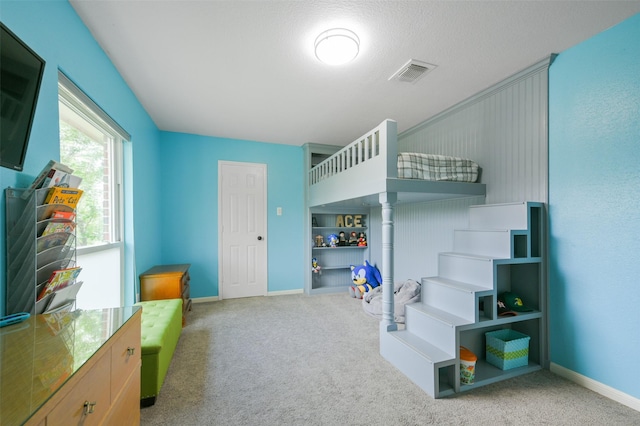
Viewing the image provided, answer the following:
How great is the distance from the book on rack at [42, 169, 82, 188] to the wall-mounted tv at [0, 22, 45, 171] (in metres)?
0.16

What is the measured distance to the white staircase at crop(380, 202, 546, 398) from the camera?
1.76 meters

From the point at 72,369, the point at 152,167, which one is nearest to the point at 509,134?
the point at 72,369

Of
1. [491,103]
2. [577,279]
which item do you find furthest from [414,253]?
[491,103]

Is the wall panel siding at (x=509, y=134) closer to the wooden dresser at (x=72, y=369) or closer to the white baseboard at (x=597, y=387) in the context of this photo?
the white baseboard at (x=597, y=387)

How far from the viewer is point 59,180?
3.96 ft

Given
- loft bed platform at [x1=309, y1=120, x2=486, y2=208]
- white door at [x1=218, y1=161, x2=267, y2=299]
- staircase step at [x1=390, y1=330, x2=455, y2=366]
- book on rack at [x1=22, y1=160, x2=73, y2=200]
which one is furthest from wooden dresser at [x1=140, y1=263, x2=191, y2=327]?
staircase step at [x1=390, y1=330, x2=455, y2=366]

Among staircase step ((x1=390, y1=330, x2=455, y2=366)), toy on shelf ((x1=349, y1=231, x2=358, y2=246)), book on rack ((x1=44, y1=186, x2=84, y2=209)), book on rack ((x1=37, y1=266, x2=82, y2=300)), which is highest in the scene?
book on rack ((x1=44, y1=186, x2=84, y2=209))

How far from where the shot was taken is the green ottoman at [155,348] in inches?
61.1

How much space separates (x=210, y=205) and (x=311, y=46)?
2710 millimetres

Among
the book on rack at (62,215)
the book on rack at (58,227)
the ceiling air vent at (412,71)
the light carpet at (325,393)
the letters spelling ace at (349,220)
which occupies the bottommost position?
the light carpet at (325,393)

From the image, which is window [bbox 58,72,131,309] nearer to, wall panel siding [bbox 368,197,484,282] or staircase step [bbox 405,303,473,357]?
staircase step [bbox 405,303,473,357]

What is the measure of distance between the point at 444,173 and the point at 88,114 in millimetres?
2842

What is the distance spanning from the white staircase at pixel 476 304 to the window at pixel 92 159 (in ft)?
8.17

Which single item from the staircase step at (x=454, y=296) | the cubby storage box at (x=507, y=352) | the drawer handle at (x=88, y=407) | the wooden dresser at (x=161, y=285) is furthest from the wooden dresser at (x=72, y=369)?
the cubby storage box at (x=507, y=352)
